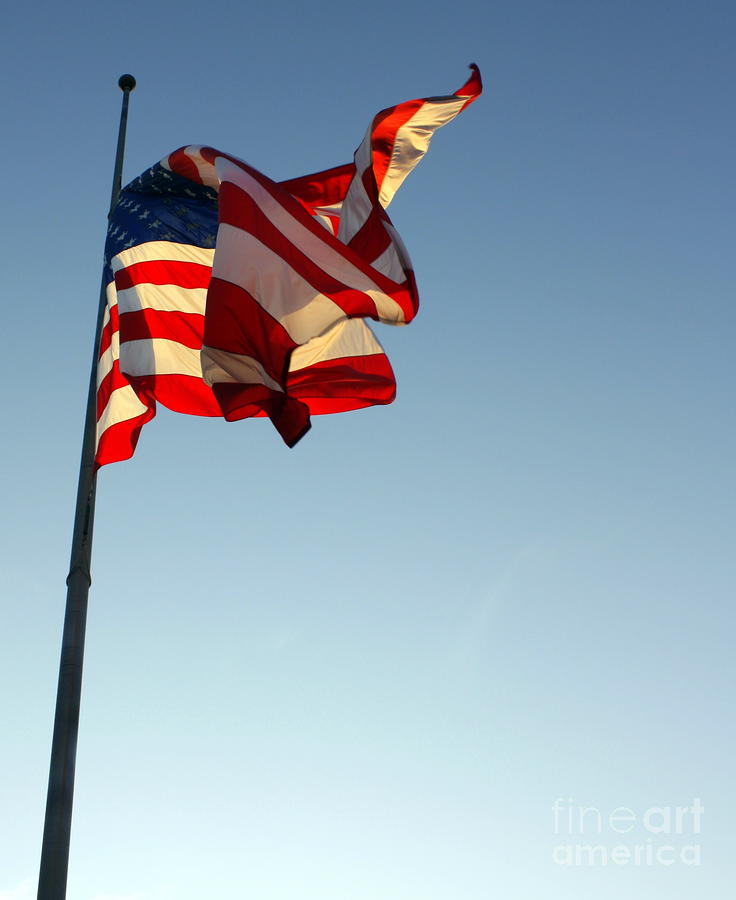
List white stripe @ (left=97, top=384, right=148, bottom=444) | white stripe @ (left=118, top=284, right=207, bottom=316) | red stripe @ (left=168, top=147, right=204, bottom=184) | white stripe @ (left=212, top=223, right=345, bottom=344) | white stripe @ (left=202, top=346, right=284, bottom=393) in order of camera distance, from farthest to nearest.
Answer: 1. red stripe @ (left=168, top=147, right=204, bottom=184)
2. white stripe @ (left=118, top=284, right=207, bottom=316)
3. white stripe @ (left=97, top=384, right=148, bottom=444)
4. white stripe @ (left=212, top=223, right=345, bottom=344)
5. white stripe @ (left=202, top=346, right=284, bottom=393)

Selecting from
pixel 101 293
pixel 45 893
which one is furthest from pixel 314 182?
pixel 45 893

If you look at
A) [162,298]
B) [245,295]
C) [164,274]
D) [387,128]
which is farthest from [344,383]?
[387,128]

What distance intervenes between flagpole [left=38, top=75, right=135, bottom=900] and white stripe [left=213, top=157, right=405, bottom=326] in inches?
79.6

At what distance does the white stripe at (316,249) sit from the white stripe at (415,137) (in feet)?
7.55

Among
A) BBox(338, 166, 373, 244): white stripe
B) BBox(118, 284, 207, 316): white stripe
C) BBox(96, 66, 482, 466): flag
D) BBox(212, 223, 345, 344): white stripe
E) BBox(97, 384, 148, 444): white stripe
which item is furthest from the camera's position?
BBox(338, 166, 373, 244): white stripe

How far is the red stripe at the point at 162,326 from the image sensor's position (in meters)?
11.1

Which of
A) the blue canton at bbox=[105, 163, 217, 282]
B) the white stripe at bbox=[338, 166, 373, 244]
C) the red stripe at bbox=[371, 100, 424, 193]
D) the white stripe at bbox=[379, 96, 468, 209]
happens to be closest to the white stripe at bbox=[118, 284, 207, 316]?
the blue canton at bbox=[105, 163, 217, 282]

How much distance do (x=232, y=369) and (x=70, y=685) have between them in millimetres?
3122

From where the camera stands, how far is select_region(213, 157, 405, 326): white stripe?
36.1 ft

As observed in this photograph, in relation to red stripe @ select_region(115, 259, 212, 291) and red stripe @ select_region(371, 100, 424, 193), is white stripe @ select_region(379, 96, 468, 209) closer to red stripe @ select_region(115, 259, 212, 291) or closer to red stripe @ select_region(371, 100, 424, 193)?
red stripe @ select_region(371, 100, 424, 193)

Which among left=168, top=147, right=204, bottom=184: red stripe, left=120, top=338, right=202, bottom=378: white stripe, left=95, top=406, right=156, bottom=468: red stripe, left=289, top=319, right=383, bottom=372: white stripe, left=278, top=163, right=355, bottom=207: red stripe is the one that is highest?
left=278, top=163, right=355, bottom=207: red stripe

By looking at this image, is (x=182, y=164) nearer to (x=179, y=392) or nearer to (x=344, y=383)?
(x=179, y=392)

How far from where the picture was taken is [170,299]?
11.6 meters

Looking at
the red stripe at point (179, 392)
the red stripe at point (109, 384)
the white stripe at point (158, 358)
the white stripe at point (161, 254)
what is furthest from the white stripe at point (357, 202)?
the red stripe at point (109, 384)
